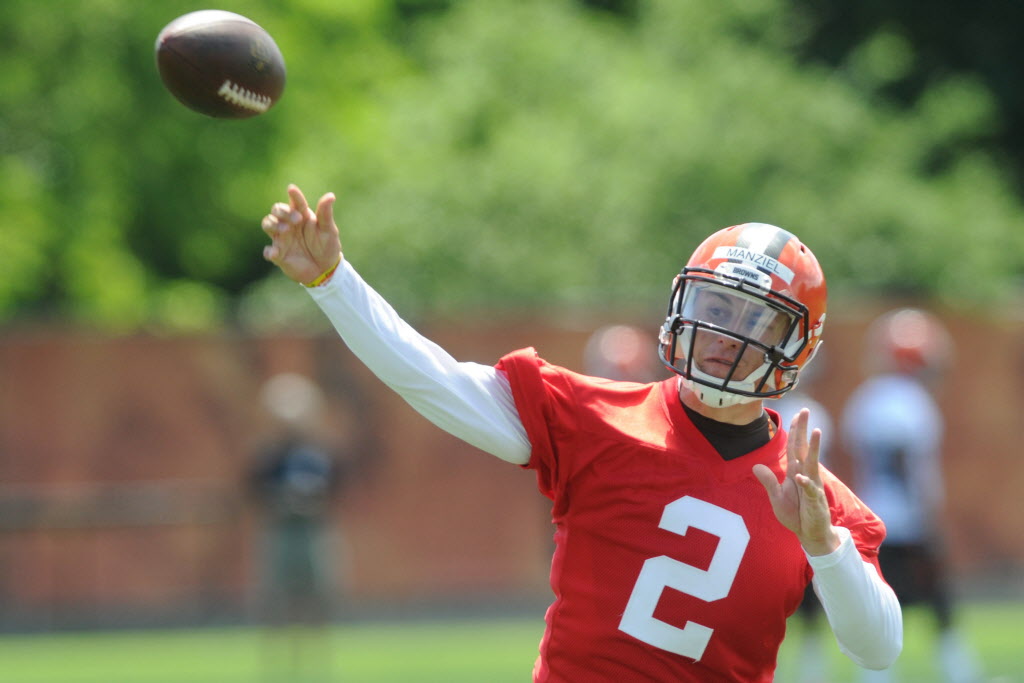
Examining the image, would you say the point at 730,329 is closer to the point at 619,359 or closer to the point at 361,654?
the point at 619,359

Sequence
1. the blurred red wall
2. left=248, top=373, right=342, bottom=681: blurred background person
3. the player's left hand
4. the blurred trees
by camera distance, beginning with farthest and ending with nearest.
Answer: the blurred trees, the blurred red wall, left=248, top=373, right=342, bottom=681: blurred background person, the player's left hand

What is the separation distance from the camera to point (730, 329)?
3629 mm

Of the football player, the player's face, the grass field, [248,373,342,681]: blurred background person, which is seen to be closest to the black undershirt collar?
the football player

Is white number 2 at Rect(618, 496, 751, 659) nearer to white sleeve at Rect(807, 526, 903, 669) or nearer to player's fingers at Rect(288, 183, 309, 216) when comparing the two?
white sleeve at Rect(807, 526, 903, 669)

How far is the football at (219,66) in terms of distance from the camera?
4.04m

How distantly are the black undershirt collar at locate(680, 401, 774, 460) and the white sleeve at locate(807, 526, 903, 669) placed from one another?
1.08 ft

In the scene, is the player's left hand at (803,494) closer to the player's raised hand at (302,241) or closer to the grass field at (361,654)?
the player's raised hand at (302,241)

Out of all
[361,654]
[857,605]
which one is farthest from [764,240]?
[361,654]

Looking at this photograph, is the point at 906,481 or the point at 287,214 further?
the point at 906,481

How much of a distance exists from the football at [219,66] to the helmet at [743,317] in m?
1.27

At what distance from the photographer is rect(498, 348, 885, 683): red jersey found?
137 inches

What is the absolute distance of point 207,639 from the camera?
1289 cm

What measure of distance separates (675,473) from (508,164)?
576 inches

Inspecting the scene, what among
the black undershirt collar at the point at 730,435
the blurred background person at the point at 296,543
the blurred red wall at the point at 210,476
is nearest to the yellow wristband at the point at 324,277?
the black undershirt collar at the point at 730,435
